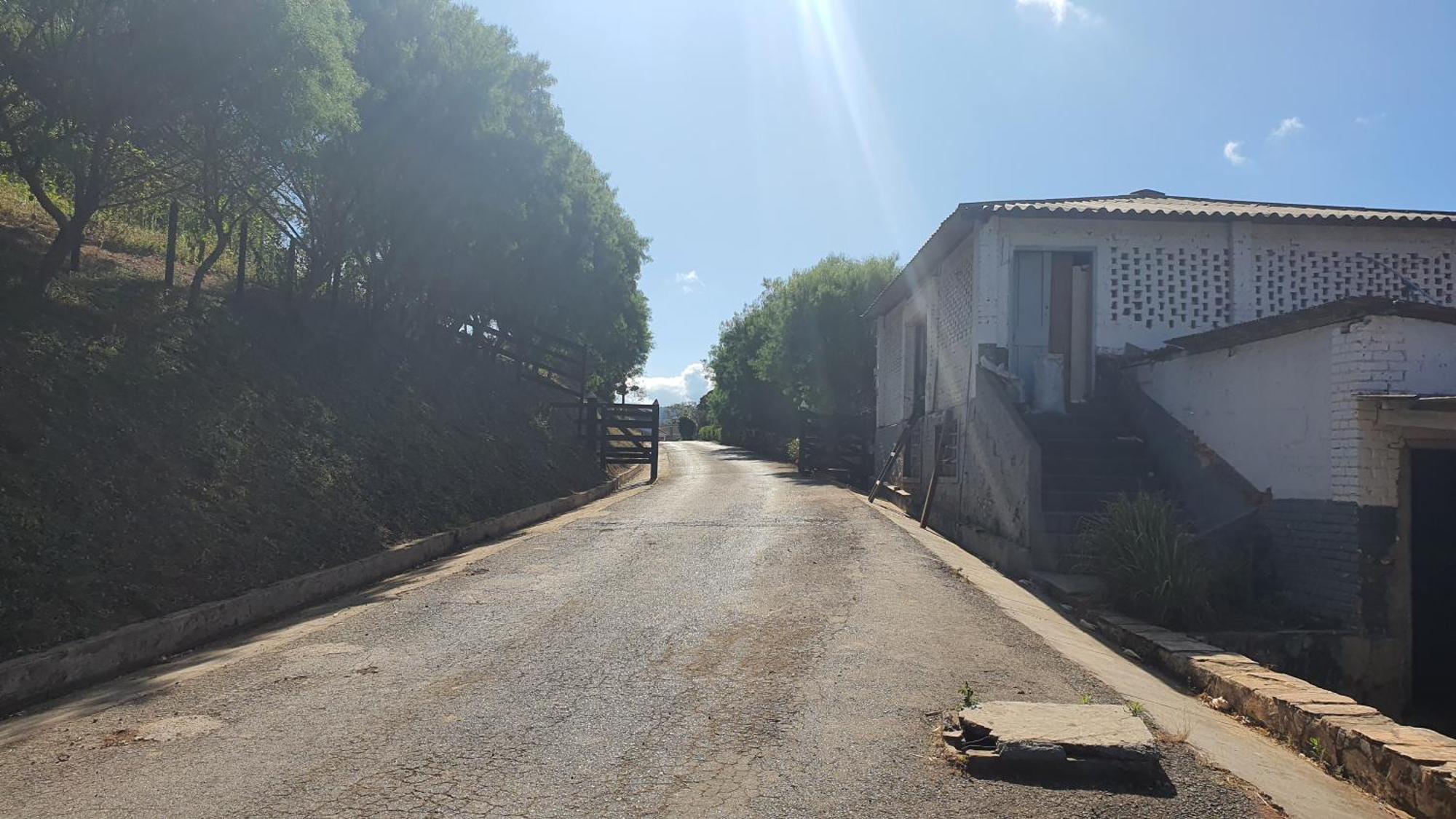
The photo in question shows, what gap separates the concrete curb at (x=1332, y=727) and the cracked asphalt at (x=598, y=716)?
41.4 inches

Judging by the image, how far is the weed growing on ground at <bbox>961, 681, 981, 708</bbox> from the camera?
5188 mm

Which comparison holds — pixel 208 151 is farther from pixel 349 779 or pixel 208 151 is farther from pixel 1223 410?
pixel 1223 410

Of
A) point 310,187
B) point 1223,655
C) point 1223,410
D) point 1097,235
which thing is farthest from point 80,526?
point 1097,235

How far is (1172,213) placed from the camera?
13406 mm

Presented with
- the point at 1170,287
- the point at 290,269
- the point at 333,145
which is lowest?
the point at 1170,287

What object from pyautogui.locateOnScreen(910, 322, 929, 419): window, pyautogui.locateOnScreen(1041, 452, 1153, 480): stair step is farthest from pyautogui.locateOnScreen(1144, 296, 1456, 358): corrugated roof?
pyautogui.locateOnScreen(910, 322, 929, 419): window

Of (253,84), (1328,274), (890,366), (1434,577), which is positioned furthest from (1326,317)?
(890,366)

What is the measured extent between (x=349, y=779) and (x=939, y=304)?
588 inches

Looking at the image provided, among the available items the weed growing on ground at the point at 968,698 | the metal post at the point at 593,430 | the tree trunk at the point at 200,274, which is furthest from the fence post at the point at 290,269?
the weed growing on ground at the point at 968,698

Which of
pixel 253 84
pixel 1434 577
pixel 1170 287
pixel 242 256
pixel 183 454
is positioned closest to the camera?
pixel 1434 577

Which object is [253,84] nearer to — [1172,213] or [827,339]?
[1172,213]

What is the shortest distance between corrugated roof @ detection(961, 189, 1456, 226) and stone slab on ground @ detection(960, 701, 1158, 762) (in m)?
9.66

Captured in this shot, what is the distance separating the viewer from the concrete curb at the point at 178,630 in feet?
19.0

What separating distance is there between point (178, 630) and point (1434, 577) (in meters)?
11.4
